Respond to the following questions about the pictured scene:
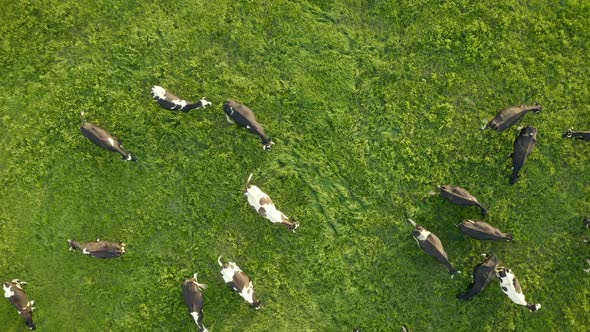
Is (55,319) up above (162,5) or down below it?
below

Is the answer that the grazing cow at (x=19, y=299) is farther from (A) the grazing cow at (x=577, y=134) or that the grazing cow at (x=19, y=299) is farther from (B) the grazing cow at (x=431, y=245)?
(A) the grazing cow at (x=577, y=134)

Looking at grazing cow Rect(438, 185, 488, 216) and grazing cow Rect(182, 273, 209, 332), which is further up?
grazing cow Rect(438, 185, 488, 216)

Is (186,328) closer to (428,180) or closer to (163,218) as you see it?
(163,218)

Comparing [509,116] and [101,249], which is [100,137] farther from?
[509,116]

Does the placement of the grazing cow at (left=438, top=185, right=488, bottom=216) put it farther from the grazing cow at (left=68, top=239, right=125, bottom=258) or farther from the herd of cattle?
A: the grazing cow at (left=68, top=239, right=125, bottom=258)

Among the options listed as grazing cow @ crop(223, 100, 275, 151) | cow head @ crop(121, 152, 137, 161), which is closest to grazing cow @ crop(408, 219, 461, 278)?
grazing cow @ crop(223, 100, 275, 151)

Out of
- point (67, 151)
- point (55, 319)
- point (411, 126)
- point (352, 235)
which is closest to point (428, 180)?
point (411, 126)

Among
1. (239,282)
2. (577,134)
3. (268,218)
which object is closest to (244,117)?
(268,218)
